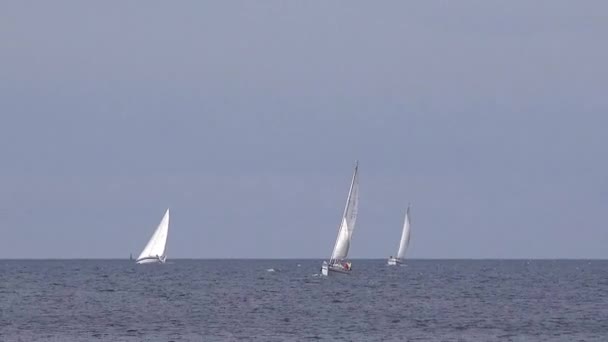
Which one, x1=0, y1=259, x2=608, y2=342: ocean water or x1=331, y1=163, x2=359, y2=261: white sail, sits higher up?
x1=331, y1=163, x2=359, y2=261: white sail

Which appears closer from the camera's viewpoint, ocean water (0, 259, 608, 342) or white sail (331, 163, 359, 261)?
ocean water (0, 259, 608, 342)

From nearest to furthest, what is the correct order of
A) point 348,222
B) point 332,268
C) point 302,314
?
point 302,314
point 348,222
point 332,268

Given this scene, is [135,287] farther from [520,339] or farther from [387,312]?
[520,339]

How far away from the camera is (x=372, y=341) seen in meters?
72.9

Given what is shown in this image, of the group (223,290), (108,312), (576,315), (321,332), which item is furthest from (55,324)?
(223,290)

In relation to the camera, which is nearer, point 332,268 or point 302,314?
point 302,314

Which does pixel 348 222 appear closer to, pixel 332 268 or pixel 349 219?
pixel 349 219

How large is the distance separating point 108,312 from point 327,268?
6809 centimetres

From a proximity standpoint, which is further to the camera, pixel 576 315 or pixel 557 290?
pixel 557 290

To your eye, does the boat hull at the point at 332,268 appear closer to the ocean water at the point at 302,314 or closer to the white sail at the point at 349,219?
the white sail at the point at 349,219

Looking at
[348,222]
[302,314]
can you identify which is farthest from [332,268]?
[302,314]

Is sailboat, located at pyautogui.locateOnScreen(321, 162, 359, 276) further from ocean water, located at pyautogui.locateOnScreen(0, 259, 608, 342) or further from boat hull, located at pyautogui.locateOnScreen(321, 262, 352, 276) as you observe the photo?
ocean water, located at pyautogui.locateOnScreen(0, 259, 608, 342)

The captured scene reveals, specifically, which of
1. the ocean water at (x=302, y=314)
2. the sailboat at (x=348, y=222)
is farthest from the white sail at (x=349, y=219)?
the ocean water at (x=302, y=314)

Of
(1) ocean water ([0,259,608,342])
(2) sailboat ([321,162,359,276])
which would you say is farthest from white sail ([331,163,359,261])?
(1) ocean water ([0,259,608,342])
